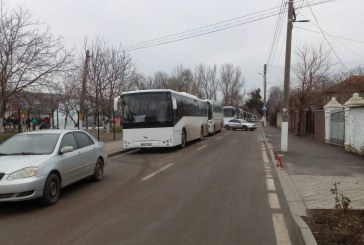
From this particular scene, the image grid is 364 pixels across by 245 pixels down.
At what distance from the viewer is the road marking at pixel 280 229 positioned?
5945mm

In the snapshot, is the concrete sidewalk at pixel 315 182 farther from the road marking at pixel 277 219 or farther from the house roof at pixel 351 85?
the house roof at pixel 351 85

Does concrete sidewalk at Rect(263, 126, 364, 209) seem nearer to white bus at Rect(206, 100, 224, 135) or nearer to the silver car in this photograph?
the silver car

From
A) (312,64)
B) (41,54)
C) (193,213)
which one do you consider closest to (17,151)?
(193,213)

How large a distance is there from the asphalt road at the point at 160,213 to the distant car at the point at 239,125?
130ft

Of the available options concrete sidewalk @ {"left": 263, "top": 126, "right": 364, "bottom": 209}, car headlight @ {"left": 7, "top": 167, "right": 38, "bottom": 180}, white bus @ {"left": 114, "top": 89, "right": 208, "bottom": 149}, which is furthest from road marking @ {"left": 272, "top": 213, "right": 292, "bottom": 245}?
white bus @ {"left": 114, "top": 89, "right": 208, "bottom": 149}

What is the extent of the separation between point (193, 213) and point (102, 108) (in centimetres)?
2254

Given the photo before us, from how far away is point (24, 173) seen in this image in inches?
312

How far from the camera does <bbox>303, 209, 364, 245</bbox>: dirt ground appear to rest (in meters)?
5.54

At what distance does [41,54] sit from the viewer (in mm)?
19453

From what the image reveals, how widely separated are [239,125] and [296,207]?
4511 cm

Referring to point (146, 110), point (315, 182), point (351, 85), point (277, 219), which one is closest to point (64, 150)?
point (277, 219)

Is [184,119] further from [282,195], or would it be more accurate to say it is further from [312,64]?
[312,64]

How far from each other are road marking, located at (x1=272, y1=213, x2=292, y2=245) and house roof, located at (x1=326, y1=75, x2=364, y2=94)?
3762cm

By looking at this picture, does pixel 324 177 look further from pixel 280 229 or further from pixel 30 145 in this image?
pixel 30 145
